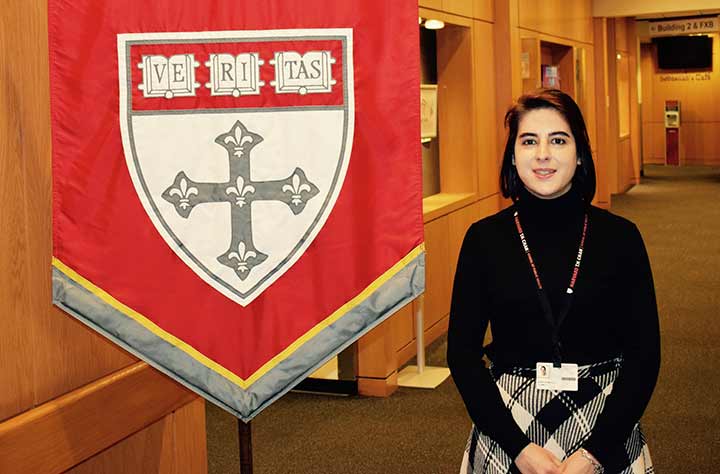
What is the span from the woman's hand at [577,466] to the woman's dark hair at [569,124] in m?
0.60

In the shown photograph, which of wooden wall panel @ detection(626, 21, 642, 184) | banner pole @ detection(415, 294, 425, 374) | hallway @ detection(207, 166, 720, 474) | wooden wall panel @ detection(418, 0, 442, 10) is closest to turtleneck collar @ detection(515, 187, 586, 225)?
hallway @ detection(207, 166, 720, 474)

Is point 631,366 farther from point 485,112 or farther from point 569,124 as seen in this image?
point 485,112

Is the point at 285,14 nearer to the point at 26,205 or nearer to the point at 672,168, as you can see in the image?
the point at 26,205

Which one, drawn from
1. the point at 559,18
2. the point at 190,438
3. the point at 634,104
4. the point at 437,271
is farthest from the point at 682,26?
the point at 190,438

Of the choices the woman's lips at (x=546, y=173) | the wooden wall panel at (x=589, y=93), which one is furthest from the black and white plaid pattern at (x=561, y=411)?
the wooden wall panel at (x=589, y=93)

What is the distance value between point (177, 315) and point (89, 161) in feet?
1.29

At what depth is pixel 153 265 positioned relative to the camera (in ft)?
7.86

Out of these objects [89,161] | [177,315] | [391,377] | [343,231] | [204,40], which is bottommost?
[391,377]

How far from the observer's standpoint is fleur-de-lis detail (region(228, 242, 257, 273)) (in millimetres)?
2373

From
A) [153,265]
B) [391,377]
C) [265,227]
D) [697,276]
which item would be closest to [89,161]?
[153,265]

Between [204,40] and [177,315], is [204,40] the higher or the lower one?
the higher one

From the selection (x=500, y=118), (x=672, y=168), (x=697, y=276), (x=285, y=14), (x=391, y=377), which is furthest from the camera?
(x=672, y=168)

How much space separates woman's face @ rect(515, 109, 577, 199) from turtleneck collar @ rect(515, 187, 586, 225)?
0.01m

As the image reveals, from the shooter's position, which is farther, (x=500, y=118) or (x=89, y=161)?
(x=500, y=118)
